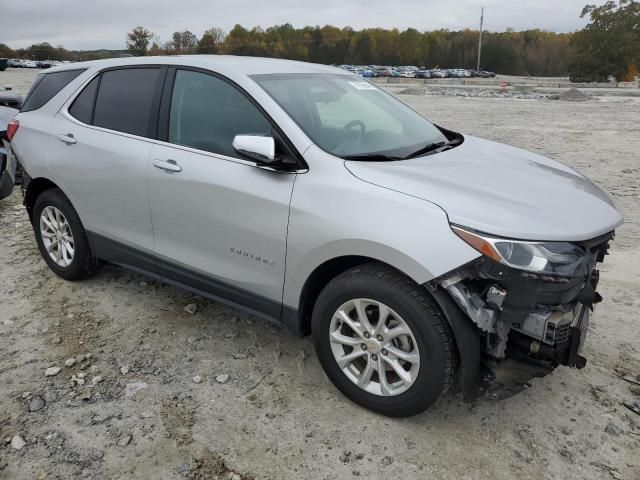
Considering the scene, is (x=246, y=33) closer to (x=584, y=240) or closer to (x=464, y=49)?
(x=464, y=49)

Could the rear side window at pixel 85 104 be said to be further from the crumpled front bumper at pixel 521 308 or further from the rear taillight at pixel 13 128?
the crumpled front bumper at pixel 521 308

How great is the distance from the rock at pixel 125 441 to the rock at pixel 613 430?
2.43m

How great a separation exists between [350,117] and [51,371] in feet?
7.94

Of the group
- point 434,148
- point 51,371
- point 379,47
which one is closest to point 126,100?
point 51,371

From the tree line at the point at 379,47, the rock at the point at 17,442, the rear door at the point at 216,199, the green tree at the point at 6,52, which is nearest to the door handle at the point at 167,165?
the rear door at the point at 216,199

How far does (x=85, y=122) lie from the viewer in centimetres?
402

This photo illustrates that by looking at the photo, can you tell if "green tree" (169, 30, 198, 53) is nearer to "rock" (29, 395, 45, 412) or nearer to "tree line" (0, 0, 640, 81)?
"tree line" (0, 0, 640, 81)

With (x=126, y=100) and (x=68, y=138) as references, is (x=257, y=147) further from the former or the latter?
(x=68, y=138)

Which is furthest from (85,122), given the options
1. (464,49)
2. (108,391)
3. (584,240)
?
(464,49)

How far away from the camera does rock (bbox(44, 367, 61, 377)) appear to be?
129 inches

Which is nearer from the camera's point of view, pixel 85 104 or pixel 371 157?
pixel 371 157

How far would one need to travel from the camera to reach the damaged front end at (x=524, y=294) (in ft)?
7.88

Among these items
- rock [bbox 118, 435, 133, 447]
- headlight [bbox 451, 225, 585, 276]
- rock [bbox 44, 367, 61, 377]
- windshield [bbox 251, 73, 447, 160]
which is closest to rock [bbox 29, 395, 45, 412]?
rock [bbox 44, 367, 61, 377]

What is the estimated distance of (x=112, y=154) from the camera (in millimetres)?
3730
